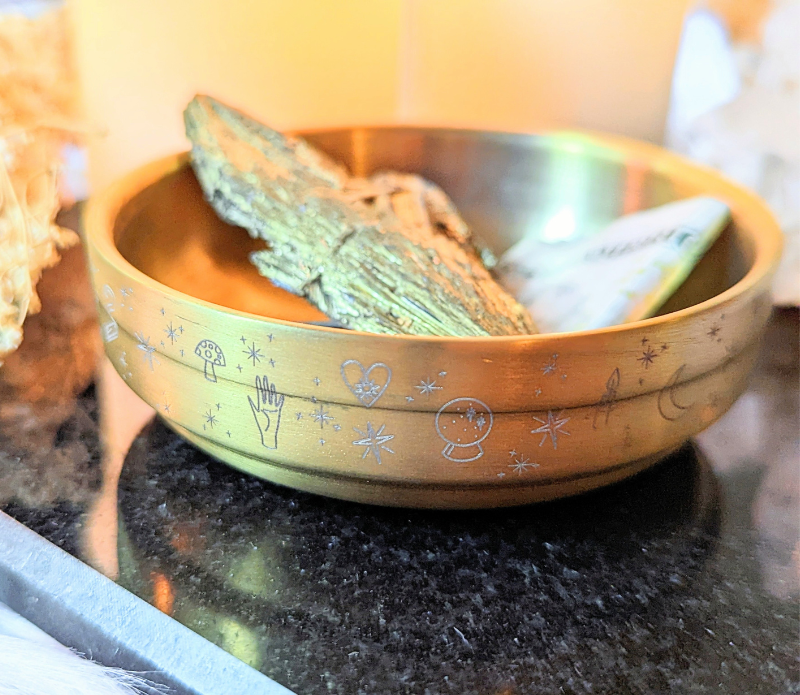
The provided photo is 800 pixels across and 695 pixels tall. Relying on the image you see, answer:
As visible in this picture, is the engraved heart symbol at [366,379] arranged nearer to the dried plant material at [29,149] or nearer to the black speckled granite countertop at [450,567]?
the black speckled granite countertop at [450,567]

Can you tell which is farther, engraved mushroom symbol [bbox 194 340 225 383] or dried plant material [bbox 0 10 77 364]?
dried plant material [bbox 0 10 77 364]

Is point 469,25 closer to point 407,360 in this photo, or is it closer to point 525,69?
point 525,69

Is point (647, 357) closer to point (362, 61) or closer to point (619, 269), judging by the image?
point (619, 269)

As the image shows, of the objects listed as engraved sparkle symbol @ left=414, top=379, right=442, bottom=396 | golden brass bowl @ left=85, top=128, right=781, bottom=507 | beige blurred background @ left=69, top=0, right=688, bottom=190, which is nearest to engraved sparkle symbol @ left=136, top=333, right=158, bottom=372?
golden brass bowl @ left=85, top=128, right=781, bottom=507

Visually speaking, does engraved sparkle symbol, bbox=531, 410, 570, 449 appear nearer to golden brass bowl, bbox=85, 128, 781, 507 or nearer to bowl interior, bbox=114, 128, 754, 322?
golden brass bowl, bbox=85, 128, 781, 507

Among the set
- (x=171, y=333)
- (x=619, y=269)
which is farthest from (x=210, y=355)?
(x=619, y=269)

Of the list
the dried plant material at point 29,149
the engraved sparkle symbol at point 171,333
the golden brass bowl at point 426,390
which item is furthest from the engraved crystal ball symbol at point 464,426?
the dried plant material at point 29,149
